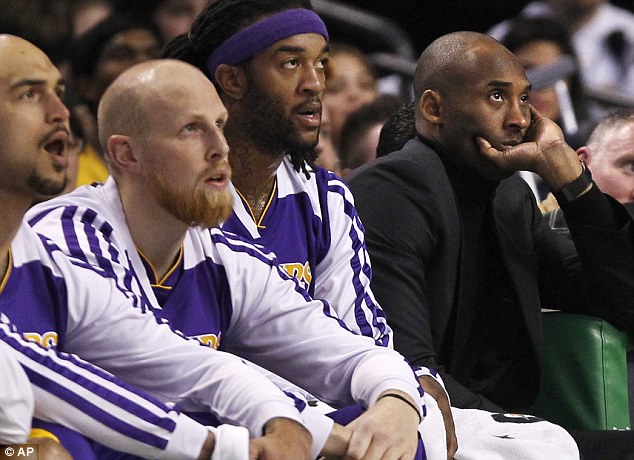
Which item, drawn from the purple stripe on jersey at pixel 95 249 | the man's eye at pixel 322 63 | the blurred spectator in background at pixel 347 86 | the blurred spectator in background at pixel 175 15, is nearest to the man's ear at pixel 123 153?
the purple stripe on jersey at pixel 95 249

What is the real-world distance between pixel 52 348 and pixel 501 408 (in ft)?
4.83

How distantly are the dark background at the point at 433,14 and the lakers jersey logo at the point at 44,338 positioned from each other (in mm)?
5144

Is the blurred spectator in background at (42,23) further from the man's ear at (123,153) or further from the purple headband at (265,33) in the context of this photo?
the man's ear at (123,153)

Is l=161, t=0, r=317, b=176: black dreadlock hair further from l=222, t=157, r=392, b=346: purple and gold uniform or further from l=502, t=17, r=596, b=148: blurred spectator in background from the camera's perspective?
l=502, t=17, r=596, b=148: blurred spectator in background

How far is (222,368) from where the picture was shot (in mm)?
2570

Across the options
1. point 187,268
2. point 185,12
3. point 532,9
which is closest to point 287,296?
point 187,268

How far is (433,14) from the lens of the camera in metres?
7.40

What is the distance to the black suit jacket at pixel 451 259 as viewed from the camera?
134 inches

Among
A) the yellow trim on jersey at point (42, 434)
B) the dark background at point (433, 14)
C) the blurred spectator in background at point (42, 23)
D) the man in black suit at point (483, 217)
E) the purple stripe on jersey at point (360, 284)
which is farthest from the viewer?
the dark background at point (433, 14)

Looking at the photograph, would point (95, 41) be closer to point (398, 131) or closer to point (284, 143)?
point (398, 131)

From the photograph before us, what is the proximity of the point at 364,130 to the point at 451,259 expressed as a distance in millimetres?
1665

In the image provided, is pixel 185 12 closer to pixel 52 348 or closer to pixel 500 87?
pixel 500 87

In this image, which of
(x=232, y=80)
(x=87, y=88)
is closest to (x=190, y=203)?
(x=232, y=80)

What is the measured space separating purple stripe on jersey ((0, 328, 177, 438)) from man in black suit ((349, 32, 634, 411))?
3.94ft
